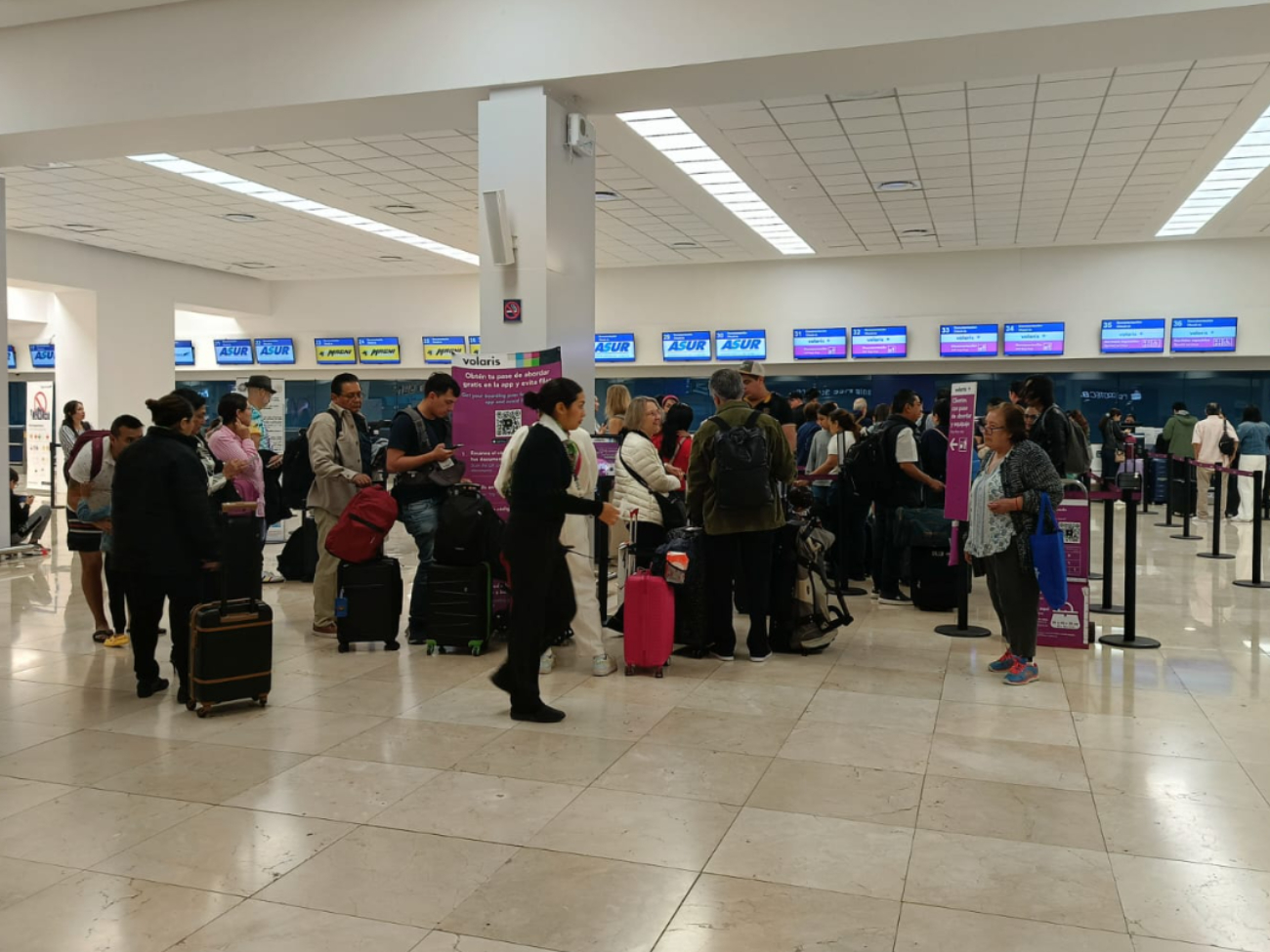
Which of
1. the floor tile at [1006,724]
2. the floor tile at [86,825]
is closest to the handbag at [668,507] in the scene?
the floor tile at [1006,724]

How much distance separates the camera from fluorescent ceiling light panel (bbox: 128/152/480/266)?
32.8 ft

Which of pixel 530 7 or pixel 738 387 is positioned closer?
pixel 738 387

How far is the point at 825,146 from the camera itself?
9031 mm

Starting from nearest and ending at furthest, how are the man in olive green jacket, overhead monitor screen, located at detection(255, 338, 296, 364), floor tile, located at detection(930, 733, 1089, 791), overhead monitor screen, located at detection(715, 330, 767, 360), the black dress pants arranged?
floor tile, located at detection(930, 733, 1089, 791) < the black dress pants < the man in olive green jacket < overhead monitor screen, located at detection(715, 330, 767, 360) < overhead monitor screen, located at detection(255, 338, 296, 364)

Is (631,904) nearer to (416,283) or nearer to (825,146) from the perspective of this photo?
(825,146)

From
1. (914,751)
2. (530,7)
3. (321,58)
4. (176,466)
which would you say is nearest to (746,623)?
(914,751)

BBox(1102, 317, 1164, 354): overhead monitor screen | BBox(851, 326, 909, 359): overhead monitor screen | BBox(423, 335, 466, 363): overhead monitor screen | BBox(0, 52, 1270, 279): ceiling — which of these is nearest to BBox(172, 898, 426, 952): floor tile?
BBox(0, 52, 1270, 279): ceiling

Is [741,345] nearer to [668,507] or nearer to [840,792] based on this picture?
[668,507]

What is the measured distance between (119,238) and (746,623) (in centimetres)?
1186

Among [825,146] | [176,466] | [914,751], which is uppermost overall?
[825,146]

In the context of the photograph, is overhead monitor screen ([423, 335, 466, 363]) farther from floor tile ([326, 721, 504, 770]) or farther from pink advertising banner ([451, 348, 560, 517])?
floor tile ([326, 721, 504, 770])

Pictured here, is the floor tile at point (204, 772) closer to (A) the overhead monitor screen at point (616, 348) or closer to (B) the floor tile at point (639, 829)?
(B) the floor tile at point (639, 829)

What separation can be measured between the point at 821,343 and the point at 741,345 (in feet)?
4.08

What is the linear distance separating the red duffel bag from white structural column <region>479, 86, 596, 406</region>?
1.46m
